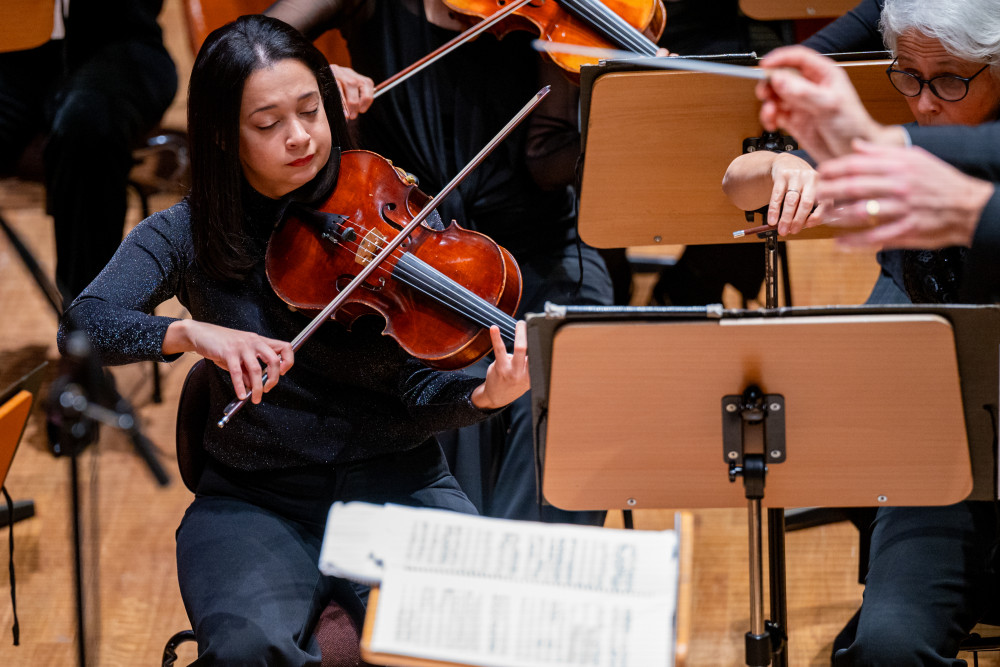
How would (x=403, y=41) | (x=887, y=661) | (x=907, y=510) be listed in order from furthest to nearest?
1. (x=403, y=41)
2. (x=907, y=510)
3. (x=887, y=661)

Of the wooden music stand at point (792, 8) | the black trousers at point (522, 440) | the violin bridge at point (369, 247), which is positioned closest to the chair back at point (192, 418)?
the violin bridge at point (369, 247)

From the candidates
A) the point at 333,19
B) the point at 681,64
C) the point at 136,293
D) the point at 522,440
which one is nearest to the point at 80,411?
the point at 136,293

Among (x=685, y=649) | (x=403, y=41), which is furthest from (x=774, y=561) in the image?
(x=403, y=41)

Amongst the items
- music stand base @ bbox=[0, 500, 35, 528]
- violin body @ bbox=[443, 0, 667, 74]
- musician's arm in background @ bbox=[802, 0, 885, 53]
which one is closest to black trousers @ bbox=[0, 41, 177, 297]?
music stand base @ bbox=[0, 500, 35, 528]

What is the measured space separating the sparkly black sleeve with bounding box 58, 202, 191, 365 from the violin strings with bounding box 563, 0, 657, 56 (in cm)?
81

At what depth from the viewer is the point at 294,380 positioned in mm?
1754

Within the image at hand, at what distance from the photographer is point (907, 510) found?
1.76 m

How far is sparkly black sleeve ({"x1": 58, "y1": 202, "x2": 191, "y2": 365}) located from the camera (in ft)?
5.37

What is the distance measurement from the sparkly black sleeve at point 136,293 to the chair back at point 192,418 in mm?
91

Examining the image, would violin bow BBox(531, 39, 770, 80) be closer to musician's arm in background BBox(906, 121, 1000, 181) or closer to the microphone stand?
musician's arm in background BBox(906, 121, 1000, 181)

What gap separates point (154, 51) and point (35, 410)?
0.91 meters

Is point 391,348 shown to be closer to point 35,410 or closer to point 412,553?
point 412,553

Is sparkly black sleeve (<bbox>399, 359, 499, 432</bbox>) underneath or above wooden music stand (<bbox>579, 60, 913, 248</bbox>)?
underneath

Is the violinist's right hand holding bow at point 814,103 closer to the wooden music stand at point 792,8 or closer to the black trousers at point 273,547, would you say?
the black trousers at point 273,547
